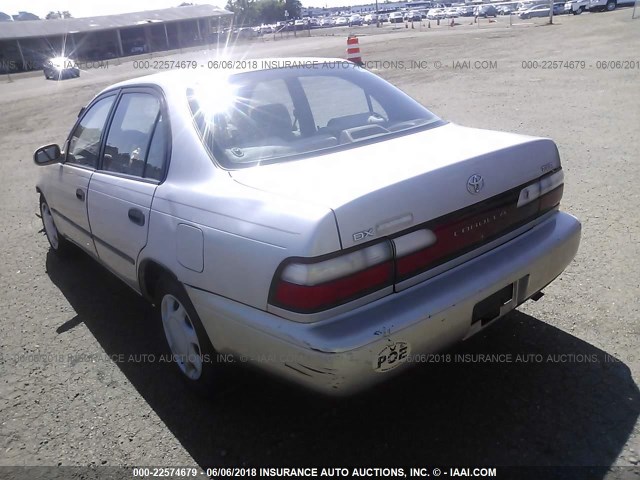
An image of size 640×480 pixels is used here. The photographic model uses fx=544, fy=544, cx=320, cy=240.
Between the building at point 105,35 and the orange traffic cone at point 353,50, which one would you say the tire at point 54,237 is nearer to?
the orange traffic cone at point 353,50

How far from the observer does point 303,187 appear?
2379 millimetres

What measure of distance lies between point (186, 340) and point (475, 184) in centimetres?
173

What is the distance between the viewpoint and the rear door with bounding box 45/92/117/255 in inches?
153

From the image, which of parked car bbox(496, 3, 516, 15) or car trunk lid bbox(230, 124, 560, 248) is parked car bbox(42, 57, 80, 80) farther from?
parked car bbox(496, 3, 516, 15)

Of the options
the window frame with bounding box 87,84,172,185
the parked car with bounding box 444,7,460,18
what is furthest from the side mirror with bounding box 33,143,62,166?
the parked car with bounding box 444,7,460,18

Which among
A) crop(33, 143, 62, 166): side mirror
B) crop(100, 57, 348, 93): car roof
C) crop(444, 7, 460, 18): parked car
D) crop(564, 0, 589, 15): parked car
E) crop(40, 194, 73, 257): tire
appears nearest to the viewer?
→ crop(100, 57, 348, 93): car roof

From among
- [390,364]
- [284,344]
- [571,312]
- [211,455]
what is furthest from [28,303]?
[571,312]

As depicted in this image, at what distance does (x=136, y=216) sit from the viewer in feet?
10.1

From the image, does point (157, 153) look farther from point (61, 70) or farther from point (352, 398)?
point (61, 70)

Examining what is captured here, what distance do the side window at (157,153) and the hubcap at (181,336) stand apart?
700 mm

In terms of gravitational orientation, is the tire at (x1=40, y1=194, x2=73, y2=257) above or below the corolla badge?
below

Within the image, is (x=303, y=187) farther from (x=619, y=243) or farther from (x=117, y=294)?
(x=619, y=243)

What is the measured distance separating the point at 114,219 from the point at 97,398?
3.52 feet

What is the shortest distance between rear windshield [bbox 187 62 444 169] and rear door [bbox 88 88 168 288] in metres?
0.34
